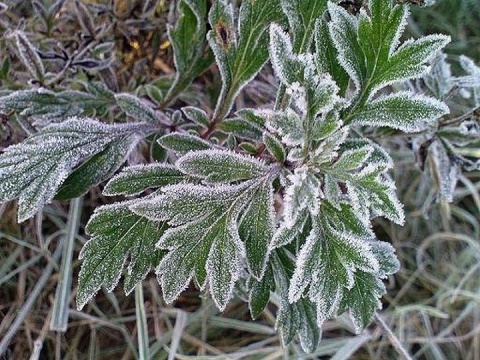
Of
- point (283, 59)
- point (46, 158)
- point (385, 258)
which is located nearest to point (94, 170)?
point (46, 158)

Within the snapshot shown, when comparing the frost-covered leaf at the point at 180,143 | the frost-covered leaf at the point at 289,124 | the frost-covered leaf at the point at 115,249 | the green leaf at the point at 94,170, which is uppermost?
the frost-covered leaf at the point at 289,124

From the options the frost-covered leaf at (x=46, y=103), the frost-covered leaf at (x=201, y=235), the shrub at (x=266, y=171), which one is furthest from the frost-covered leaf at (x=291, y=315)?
the frost-covered leaf at (x=46, y=103)

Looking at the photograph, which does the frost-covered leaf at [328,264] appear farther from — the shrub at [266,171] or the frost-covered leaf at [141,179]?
the frost-covered leaf at [141,179]

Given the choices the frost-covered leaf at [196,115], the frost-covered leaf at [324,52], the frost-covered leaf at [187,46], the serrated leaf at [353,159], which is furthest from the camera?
the frost-covered leaf at [187,46]

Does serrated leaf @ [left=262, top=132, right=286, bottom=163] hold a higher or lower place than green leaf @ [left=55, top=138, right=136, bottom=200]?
higher

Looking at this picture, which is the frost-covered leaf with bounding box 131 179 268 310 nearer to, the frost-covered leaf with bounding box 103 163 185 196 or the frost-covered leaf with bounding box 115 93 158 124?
the frost-covered leaf with bounding box 103 163 185 196

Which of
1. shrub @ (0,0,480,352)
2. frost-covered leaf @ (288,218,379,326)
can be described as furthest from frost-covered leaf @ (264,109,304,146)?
frost-covered leaf @ (288,218,379,326)
